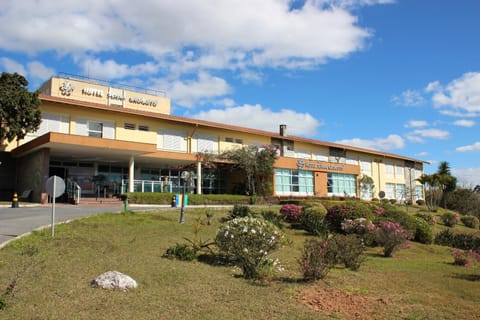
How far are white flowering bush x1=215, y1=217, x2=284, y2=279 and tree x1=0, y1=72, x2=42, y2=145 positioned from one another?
1932 centimetres

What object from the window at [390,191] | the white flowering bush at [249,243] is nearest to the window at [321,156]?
the window at [390,191]

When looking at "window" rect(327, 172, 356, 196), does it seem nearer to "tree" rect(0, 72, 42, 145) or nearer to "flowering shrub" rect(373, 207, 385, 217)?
"flowering shrub" rect(373, 207, 385, 217)

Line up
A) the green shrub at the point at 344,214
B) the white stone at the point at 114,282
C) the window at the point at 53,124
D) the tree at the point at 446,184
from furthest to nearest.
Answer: the tree at the point at 446,184
the window at the point at 53,124
the green shrub at the point at 344,214
the white stone at the point at 114,282

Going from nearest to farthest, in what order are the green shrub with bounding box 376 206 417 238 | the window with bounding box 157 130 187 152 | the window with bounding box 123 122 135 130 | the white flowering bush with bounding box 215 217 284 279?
the white flowering bush with bounding box 215 217 284 279 < the green shrub with bounding box 376 206 417 238 < the window with bounding box 123 122 135 130 < the window with bounding box 157 130 187 152

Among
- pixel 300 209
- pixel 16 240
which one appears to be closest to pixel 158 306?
pixel 16 240

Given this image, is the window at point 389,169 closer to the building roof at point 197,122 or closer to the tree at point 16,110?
the building roof at point 197,122

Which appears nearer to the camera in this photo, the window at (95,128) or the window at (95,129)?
the window at (95,128)

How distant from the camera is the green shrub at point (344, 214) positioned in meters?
18.8

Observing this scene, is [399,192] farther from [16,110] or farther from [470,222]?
[16,110]

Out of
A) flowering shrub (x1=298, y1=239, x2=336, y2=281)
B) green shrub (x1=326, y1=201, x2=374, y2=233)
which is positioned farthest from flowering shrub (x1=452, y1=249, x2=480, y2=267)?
flowering shrub (x1=298, y1=239, x2=336, y2=281)

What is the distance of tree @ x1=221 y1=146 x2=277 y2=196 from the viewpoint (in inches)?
1277

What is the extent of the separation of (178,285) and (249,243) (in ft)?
7.13

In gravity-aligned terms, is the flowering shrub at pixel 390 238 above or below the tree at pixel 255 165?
below

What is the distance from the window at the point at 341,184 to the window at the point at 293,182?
127 inches
